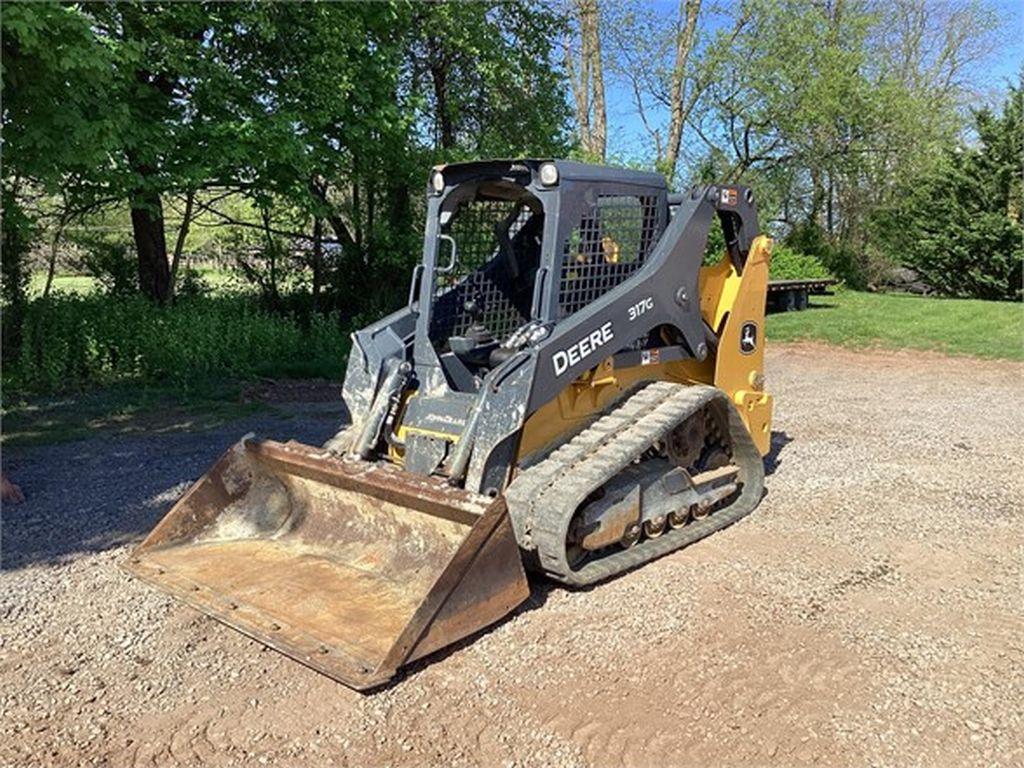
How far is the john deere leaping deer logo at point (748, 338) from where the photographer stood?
5949 mm

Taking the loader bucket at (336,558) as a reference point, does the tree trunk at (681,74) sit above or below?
above

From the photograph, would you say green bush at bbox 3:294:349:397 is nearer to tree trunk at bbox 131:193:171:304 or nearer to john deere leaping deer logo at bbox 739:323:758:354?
tree trunk at bbox 131:193:171:304

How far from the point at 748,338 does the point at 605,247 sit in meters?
1.46

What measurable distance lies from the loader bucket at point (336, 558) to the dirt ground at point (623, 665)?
5.5 inches

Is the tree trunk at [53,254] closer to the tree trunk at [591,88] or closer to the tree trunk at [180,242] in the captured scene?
the tree trunk at [180,242]

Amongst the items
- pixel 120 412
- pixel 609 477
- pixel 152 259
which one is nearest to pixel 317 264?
pixel 152 259

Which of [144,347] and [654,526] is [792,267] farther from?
[654,526]

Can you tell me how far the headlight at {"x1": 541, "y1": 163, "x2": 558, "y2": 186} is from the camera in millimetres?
4648

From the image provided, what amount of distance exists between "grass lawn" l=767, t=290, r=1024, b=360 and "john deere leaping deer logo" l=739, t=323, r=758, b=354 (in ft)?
30.0

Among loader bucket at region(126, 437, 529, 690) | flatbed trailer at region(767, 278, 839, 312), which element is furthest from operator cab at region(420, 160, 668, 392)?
flatbed trailer at region(767, 278, 839, 312)

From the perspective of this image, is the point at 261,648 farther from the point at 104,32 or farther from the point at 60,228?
the point at 60,228

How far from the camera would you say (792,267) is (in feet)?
72.8

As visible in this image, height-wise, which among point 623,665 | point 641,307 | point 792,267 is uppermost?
point 792,267

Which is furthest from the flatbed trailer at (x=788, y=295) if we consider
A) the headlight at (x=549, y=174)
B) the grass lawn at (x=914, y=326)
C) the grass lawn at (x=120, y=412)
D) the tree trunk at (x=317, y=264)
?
the headlight at (x=549, y=174)
